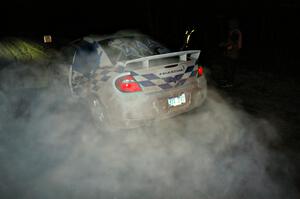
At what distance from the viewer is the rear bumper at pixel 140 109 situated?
3816mm

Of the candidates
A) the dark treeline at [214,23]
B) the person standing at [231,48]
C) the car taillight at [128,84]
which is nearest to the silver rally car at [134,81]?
the car taillight at [128,84]

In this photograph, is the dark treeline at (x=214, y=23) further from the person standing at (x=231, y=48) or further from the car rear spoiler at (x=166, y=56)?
the car rear spoiler at (x=166, y=56)

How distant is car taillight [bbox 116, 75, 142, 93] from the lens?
3797 millimetres

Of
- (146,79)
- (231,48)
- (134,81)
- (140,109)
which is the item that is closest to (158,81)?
(146,79)

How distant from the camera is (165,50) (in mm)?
4719

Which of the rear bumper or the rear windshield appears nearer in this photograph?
the rear bumper

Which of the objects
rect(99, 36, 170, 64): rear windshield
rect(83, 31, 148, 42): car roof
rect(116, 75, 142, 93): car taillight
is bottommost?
rect(116, 75, 142, 93): car taillight

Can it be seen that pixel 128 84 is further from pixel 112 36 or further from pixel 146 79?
pixel 112 36

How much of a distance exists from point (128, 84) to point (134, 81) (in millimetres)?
91

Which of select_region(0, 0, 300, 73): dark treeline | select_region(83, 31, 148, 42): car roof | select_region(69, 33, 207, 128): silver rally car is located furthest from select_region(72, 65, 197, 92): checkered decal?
select_region(0, 0, 300, 73): dark treeline

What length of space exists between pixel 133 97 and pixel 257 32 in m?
10.2

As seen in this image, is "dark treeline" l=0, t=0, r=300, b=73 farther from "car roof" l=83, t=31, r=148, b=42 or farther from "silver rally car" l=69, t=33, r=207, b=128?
"silver rally car" l=69, t=33, r=207, b=128

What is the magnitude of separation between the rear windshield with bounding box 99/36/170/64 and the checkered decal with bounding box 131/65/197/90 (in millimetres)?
570

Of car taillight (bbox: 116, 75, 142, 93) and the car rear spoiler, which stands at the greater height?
the car rear spoiler
